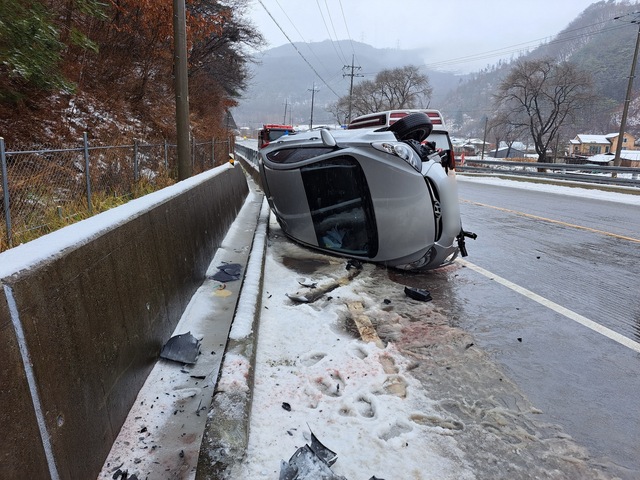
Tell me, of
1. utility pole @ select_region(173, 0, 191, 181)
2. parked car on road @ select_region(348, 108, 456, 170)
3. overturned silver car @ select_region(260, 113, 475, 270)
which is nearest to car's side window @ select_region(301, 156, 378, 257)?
overturned silver car @ select_region(260, 113, 475, 270)

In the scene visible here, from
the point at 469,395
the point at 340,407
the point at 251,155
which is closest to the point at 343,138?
the point at 469,395

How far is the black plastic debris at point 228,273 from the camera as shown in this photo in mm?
5641

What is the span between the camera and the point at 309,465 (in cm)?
227

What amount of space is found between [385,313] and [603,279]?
11.4 ft

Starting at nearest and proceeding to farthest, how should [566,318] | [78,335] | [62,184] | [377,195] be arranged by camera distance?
[78,335]
[566,318]
[377,195]
[62,184]

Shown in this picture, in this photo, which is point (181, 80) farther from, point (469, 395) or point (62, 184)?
point (469, 395)

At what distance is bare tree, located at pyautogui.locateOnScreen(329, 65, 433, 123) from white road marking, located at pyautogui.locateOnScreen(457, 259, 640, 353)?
74586 millimetres

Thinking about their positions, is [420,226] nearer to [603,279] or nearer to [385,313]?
[385,313]

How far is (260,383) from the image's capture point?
3.18m

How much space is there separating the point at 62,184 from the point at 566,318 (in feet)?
25.7

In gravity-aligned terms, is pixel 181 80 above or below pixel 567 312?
above

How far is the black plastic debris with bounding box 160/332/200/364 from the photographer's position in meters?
3.48

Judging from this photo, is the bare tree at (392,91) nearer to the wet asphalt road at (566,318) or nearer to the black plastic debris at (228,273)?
the wet asphalt road at (566,318)

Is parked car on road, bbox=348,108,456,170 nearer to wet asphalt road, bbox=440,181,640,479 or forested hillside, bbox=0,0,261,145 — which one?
wet asphalt road, bbox=440,181,640,479
